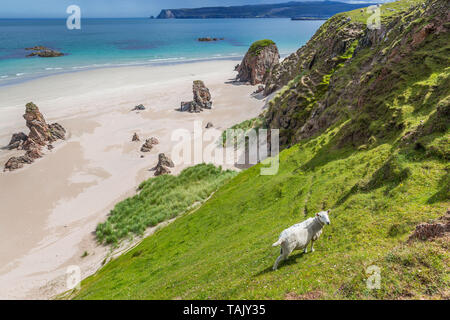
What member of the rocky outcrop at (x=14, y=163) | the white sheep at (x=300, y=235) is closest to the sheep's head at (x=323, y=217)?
the white sheep at (x=300, y=235)

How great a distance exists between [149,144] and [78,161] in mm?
15298

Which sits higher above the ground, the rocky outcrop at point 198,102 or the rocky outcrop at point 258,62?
the rocky outcrop at point 258,62

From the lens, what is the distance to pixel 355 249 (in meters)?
13.7

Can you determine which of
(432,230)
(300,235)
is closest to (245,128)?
(300,235)

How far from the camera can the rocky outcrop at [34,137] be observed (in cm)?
5808

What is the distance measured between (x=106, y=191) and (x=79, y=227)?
9.63 metres

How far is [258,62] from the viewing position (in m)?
121

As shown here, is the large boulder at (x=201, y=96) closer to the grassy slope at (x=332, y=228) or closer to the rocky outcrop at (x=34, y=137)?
the rocky outcrop at (x=34, y=137)

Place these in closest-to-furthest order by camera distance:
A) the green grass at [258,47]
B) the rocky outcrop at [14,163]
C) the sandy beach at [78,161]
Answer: the sandy beach at [78,161] < the rocky outcrop at [14,163] < the green grass at [258,47]

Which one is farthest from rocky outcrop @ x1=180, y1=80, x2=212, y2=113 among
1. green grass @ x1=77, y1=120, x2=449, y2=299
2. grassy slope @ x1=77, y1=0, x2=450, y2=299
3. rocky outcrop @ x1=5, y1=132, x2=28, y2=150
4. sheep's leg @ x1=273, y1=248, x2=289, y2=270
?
sheep's leg @ x1=273, y1=248, x2=289, y2=270

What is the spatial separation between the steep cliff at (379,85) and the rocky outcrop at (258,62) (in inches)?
2493

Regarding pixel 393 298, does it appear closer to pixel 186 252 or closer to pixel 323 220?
pixel 323 220
